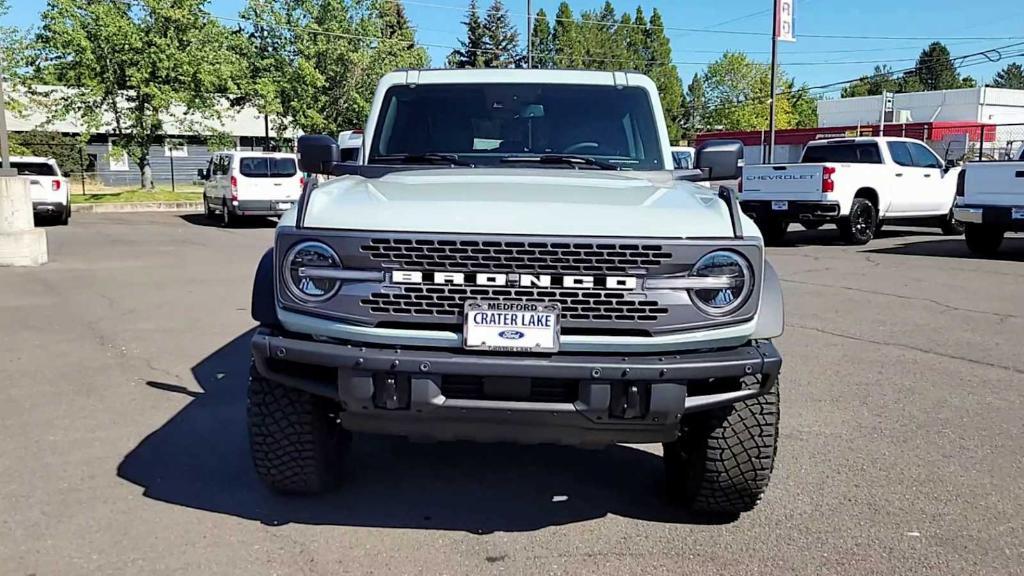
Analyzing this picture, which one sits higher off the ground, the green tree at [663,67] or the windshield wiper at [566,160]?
the green tree at [663,67]

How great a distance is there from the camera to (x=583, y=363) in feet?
9.89

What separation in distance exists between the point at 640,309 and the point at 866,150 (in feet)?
48.3

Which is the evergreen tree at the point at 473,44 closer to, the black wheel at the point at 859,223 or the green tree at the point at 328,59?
the green tree at the point at 328,59

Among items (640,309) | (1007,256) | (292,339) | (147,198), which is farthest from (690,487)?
(147,198)

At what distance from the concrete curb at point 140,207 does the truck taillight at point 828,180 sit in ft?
62.9

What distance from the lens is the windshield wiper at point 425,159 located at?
4.55 meters

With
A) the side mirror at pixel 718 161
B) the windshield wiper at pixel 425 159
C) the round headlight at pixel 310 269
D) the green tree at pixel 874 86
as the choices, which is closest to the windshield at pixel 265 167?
the windshield wiper at pixel 425 159

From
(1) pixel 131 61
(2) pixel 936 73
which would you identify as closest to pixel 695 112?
(2) pixel 936 73

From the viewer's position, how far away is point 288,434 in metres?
3.58

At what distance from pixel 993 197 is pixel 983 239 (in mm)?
1120

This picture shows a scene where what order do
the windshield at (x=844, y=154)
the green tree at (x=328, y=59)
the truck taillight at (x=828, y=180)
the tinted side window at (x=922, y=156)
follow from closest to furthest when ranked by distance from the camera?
the truck taillight at (x=828, y=180) → the windshield at (x=844, y=154) → the tinted side window at (x=922, y=156) → the green tree at (x=328, y=59)

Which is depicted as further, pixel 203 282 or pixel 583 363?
pixel 203 282

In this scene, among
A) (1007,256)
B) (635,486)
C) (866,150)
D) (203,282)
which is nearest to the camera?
(635,486)

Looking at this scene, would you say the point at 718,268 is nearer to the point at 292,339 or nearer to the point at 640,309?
the point at 640,309
